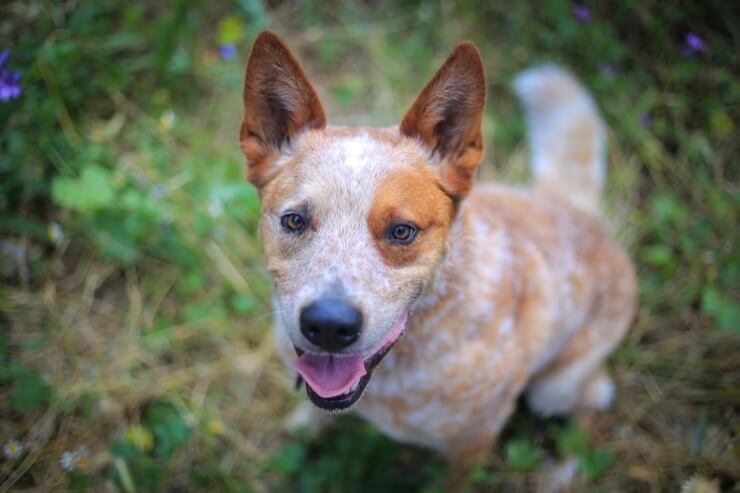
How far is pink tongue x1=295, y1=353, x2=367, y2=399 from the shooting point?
203 cm

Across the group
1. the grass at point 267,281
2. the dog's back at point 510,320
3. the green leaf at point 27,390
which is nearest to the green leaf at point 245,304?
the grass at point 267,281

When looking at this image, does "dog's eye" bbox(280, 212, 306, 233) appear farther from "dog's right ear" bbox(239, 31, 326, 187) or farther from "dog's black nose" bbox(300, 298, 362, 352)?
"dog's black nose" bbox(300, 298, 362, 352)

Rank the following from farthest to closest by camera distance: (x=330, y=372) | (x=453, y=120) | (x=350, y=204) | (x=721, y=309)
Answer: (x=721, y=309) < (x=453, y=120) < (x=330, y=372) < (x=350, y=204)

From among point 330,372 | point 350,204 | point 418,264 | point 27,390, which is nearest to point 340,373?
point 330,372

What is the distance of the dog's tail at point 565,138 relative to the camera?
366 cm

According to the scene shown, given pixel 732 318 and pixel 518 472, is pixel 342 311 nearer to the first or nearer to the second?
pixel 518 472

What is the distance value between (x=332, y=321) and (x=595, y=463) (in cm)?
207

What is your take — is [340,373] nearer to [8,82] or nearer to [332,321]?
[332,321]

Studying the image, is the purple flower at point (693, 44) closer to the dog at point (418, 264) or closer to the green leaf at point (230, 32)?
the dog at point (418, 264)

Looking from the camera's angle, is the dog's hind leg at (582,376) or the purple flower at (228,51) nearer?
the dog's hind leg at (582,376)

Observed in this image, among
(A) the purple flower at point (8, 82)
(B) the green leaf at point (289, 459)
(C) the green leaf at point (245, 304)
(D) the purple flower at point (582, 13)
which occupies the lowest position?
(B) the green leaf at point (289, 459)

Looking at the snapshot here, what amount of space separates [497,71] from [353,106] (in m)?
1.26

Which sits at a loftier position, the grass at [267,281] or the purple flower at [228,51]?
the purple flower at [228,51]

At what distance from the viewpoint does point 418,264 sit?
6.62 ft
